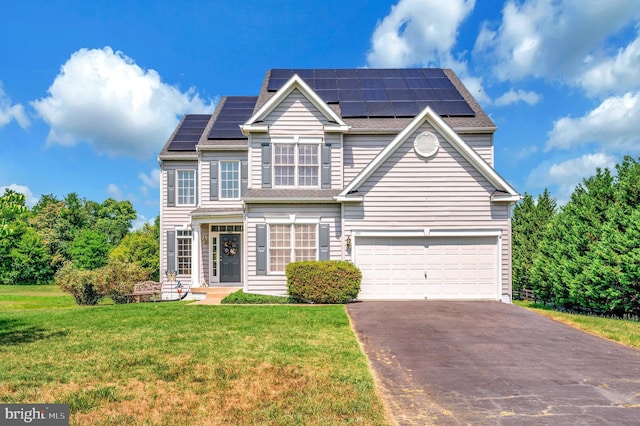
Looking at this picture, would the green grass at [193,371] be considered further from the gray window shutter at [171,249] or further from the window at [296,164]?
the gray window shutter at [171,249]

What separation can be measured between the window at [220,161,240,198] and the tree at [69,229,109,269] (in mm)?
21966

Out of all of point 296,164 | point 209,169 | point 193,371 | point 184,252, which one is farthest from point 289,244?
point 193,371

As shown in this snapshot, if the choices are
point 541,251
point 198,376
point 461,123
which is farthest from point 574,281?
point 198,376

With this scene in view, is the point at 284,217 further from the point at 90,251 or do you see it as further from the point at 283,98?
the point at 90,251

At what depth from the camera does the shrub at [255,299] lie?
1430cm

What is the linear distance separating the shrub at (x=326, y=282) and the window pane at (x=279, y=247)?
138 cm

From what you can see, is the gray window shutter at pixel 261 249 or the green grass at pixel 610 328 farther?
the gray window shutter at pixel 261 249

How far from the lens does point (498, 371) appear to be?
6.62 metres

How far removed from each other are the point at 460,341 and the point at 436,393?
3.26m

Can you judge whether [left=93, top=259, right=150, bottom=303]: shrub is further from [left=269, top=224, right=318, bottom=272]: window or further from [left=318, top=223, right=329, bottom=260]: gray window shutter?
[left=318, top=223, right=329, bottom=260]: gray window shutter

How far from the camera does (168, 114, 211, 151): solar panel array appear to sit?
19781mm

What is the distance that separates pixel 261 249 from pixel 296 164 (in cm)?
361

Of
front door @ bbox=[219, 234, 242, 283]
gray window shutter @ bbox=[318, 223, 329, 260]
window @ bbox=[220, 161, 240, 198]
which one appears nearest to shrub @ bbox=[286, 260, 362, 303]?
gray window shutter @ bbox=[318, 223, 329, 260]

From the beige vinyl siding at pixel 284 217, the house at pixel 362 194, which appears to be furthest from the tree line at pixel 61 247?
the beige vinyl siding at pixel 284 217
